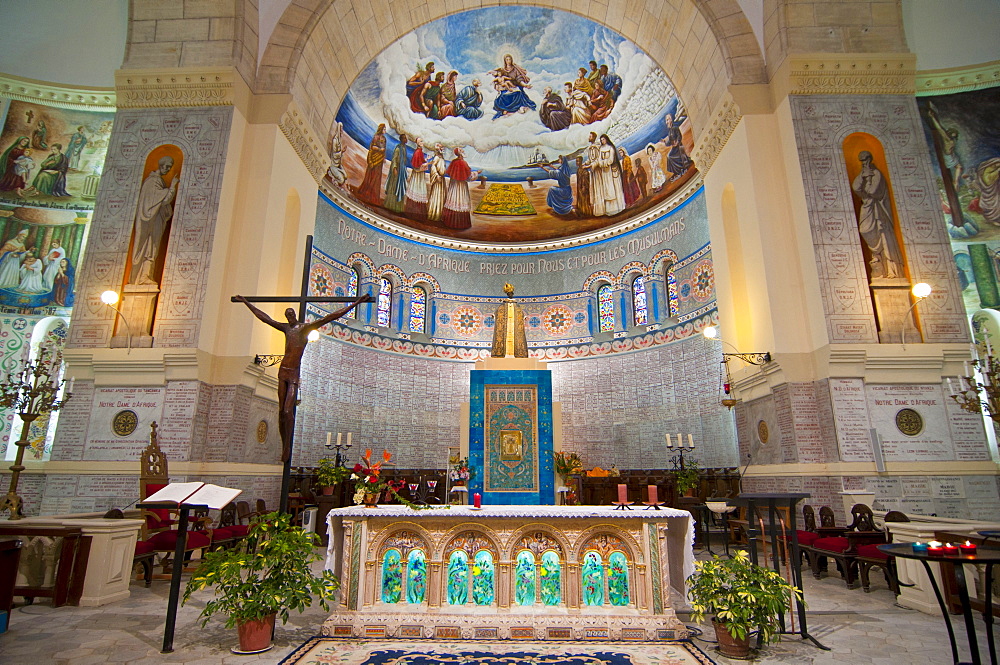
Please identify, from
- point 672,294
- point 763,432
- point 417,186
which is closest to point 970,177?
point 672,294

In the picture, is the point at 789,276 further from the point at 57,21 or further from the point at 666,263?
the point at 57,21

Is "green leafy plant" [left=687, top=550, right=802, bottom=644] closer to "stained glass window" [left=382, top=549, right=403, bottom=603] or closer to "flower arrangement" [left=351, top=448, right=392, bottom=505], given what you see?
"stained glass window" [left=382, top=549, right=403, bottom=603]

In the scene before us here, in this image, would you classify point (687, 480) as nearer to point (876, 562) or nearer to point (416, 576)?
point (876, 562)

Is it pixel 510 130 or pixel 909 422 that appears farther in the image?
pixel 510 130

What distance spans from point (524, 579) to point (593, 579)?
0.72m

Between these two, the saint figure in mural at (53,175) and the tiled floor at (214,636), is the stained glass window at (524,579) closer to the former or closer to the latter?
the tiled floor at (214,636)

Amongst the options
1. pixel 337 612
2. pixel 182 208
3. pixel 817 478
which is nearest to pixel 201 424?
pixel 182 208

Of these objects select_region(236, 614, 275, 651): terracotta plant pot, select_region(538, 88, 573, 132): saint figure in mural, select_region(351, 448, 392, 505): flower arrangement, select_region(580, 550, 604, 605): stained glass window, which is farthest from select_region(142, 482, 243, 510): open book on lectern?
select_region(538, 88, 573, 132): saint figure in mural

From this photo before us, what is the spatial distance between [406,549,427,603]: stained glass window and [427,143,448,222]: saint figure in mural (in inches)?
621

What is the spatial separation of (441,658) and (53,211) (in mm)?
16338

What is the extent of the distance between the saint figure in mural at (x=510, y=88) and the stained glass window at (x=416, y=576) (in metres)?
17.2

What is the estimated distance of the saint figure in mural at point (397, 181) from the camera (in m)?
19.1

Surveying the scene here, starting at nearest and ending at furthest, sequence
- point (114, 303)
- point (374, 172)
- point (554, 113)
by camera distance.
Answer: point (114, 303)
point (374, 172)
point (554, 113)

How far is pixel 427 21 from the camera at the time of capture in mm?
15656
